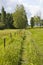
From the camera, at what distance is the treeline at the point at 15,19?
3905 inches

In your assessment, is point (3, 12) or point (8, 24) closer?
point (8, 24)

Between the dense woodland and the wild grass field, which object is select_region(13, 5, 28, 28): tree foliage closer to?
the dense woodland

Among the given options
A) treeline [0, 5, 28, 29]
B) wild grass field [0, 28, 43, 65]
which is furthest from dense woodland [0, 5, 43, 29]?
wild grass field [0, 28, 43, 65]

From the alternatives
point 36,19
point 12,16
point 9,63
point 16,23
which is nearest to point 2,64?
point 9,63

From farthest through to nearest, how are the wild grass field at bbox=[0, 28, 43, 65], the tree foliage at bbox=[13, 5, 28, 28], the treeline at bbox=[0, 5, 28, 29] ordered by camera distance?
the tree foliage at bbox=[13, 5, 28, 28], the treeline at bbox=[0, 5, 28, 29], the wild grass field at bbox=[0, 28, 43, 65]

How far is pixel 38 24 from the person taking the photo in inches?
5384

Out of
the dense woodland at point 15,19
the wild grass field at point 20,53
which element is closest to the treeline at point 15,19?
the dense woodland at point 15,19

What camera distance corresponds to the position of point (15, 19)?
10788 centimetres

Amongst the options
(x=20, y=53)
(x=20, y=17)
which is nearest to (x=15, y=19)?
(x=20, y=17)

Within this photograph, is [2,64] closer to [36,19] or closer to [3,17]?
[3,17]

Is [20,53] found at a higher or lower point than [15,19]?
higher

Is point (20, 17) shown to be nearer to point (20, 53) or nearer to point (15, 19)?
point (15, 19)

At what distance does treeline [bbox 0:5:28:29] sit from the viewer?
99194 mm

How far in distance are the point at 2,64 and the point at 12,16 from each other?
100 meters
